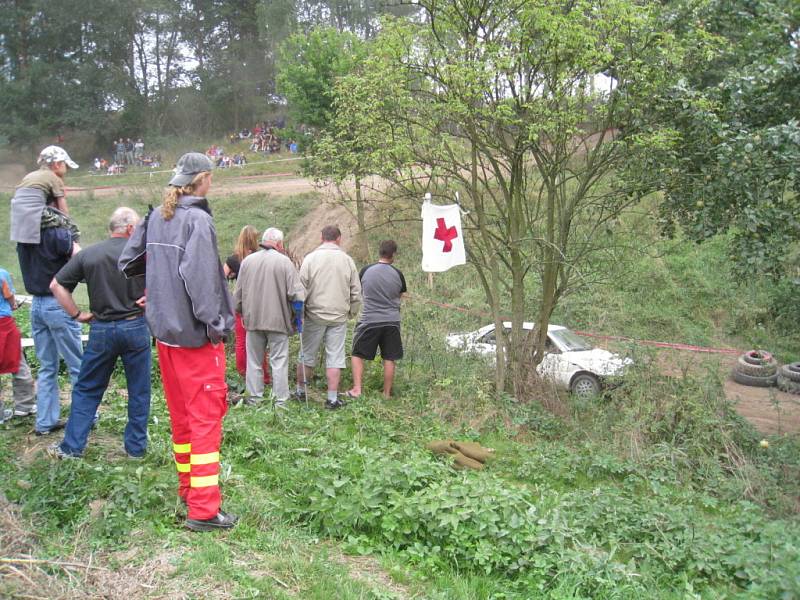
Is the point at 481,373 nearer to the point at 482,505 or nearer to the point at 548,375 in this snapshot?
the point at 548,375

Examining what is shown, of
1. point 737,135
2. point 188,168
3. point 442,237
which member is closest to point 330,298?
point 442,237

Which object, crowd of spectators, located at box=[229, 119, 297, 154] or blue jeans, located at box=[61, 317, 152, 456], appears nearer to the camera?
blue jeans, located at box=[61, 317, 152, 456]

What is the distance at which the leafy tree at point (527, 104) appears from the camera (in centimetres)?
810

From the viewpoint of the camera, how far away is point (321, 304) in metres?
7.79

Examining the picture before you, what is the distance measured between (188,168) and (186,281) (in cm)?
68

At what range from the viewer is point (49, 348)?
5.59 metres

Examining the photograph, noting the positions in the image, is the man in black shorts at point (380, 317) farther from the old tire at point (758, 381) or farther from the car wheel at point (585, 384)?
the old tire at point (758, 381)

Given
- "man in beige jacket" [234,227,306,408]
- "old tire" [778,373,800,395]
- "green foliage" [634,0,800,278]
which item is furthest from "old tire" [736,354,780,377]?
"man in beige jacket" [234,227,306,408]

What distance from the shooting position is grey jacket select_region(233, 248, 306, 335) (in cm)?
725

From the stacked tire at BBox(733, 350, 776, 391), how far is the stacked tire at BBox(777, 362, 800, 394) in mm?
185

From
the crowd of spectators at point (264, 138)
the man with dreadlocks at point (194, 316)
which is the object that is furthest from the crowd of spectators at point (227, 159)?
the man with dreadlocks at point (194, 316)

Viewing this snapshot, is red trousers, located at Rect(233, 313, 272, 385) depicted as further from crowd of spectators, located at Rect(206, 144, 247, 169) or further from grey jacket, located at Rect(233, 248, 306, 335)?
crowd of spectators, located at Rect(206, 144, 247, 169)

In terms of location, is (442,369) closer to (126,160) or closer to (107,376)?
(107,376)

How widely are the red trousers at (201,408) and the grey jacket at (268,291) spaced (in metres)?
3.06
